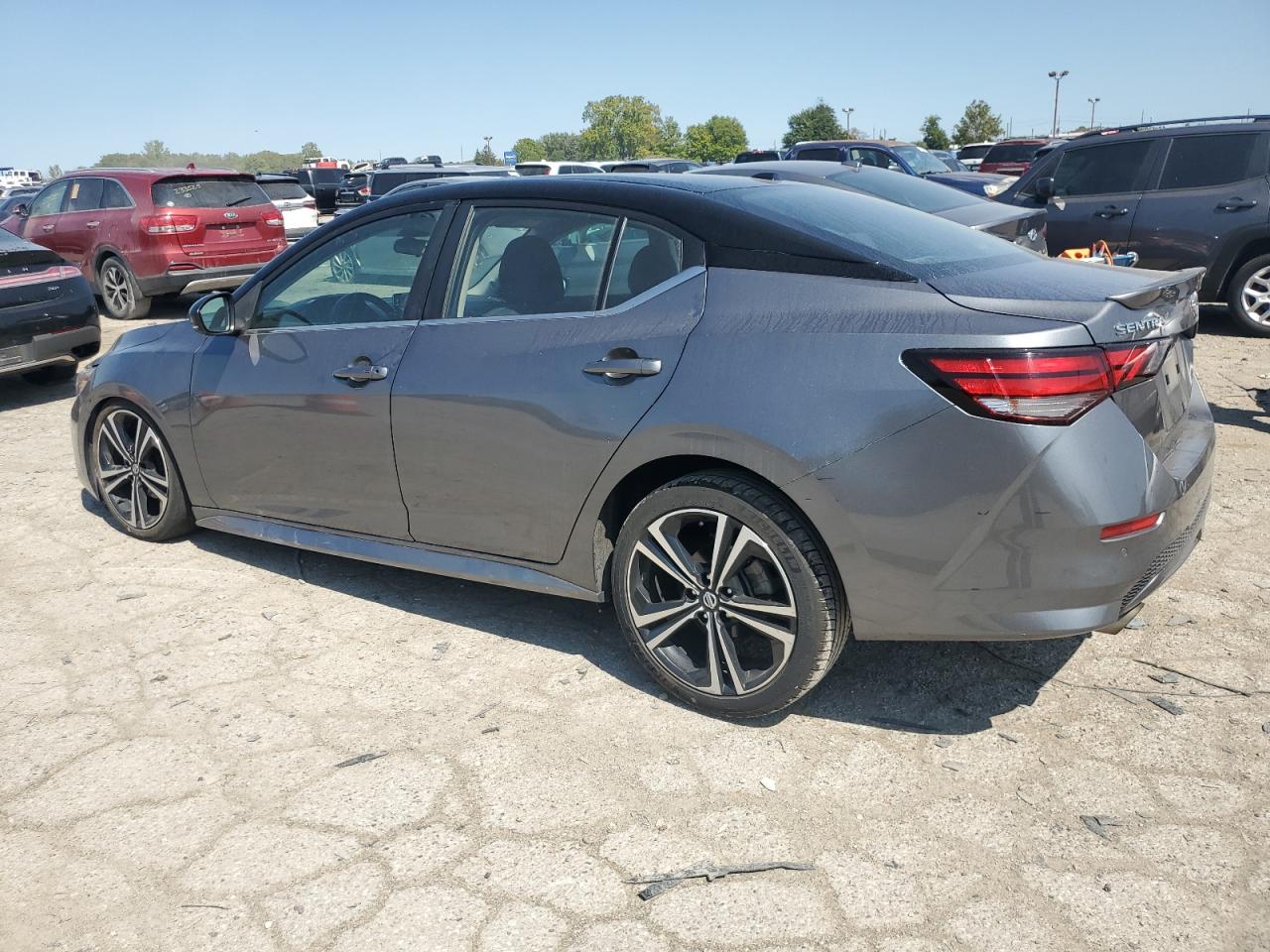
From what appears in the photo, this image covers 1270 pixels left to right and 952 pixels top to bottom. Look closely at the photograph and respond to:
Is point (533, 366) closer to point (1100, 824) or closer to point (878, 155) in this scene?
point (1100, 824)

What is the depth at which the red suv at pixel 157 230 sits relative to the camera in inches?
479

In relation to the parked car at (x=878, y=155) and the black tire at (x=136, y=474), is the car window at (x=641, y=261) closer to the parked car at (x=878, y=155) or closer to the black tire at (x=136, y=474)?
the black tire at (x=136, y=474)

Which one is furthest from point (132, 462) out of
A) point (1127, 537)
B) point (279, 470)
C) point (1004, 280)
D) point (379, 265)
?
point (1127, 537)

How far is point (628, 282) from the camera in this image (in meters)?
3.41

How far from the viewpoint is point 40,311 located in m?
8.35

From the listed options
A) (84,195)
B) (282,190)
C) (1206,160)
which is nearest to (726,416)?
(1206,160)

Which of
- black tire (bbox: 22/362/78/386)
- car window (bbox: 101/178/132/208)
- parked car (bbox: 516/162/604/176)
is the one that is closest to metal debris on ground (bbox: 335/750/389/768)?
black tire (bbox: 22/362/78/386)

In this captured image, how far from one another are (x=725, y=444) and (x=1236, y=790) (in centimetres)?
166

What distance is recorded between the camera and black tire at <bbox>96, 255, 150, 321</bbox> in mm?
12375

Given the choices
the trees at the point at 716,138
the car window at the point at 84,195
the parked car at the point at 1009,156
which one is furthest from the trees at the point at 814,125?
the car window at the point at 84,195

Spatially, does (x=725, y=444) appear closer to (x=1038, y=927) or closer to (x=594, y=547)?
(x=594, y=547)

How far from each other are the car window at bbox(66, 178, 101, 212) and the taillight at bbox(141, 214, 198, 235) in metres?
1.10

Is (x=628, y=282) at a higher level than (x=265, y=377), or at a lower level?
higher

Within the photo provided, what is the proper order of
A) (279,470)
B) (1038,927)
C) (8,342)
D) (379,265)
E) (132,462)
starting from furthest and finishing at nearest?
(8,342), (132,462), (279,470), (379,265), (1038,927)
